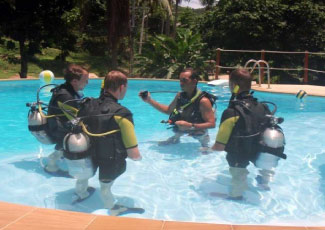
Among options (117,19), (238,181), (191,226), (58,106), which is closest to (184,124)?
(238,181)

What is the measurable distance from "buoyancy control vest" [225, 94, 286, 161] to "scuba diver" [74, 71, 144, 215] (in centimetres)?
97

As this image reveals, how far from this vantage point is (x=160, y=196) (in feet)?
13.7

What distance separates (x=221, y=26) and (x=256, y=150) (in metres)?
19.7

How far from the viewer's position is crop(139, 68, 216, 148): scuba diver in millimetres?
5160

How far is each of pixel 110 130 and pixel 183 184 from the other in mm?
1671

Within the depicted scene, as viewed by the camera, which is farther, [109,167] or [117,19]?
[117,19]

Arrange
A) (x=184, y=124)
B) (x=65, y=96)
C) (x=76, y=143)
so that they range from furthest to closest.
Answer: (x=184, y=124), (x=65, y=96), (x=76, y=143)

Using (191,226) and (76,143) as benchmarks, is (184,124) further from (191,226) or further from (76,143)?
(191,226)

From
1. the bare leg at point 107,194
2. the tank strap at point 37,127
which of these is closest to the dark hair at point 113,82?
the bare leg at point 107,194

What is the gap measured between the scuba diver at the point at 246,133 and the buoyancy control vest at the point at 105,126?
0.97 m

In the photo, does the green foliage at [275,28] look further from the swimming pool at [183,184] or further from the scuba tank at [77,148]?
the scuba tank at [77,148]

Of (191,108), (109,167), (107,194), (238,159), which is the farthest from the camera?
(191,108)

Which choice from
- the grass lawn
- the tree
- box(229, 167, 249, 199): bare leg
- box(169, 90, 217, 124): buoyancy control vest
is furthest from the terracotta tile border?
the grass lawn

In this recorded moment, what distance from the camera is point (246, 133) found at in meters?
3.58
